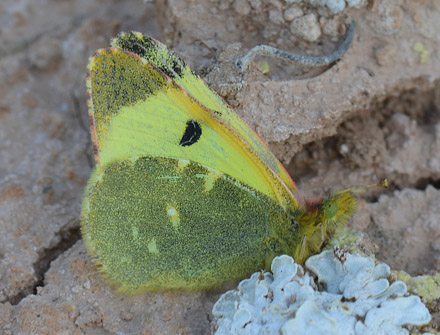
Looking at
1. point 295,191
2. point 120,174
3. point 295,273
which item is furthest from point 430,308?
point 120,174

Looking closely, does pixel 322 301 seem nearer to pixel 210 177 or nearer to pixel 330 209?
pixel 330 209

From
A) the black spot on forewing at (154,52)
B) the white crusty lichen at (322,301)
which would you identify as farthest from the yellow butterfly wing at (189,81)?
the white crusty lichen at (322,301)

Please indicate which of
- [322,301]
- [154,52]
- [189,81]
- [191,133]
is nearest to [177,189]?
[191,133]

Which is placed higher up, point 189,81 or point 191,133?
point 189,81

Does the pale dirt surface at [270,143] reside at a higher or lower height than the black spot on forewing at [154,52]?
lower

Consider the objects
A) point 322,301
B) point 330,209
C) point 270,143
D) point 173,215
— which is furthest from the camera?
point 270,143

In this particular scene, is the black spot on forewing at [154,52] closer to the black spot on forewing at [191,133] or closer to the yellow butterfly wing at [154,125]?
the yellow butterfly wing at [154,125]

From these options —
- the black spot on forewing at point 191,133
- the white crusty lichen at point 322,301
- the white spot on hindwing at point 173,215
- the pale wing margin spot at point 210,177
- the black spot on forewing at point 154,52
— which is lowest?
the white crusty lichen at point 322,301

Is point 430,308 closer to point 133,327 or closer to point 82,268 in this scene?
point 133,327
